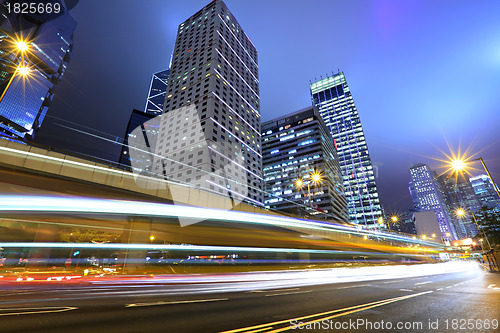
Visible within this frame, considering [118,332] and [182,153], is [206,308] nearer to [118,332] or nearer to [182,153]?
[118,332]

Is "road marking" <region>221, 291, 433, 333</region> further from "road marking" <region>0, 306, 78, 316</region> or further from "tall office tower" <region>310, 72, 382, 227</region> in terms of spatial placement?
"tall office tower" <region>310, 72, 382, 227</region>

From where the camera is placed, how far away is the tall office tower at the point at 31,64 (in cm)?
11065

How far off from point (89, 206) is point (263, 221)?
51.2 feet

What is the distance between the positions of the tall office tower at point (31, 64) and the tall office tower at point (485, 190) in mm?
303756

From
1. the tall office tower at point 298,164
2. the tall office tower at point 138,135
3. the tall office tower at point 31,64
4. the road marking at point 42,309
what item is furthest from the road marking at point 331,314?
the tall office tower at point 138,135

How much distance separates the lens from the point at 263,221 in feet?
75.6

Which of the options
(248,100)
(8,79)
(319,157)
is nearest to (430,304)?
(248,100)

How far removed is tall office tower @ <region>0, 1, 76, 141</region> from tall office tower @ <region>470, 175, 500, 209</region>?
997ft

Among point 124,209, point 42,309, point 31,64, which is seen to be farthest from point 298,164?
point 31,64

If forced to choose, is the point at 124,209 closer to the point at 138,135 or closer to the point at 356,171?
the point at 138,135

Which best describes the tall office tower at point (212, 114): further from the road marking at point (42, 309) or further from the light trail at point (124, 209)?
the road marking at point (42, 309)

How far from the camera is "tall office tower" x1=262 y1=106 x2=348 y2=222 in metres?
118

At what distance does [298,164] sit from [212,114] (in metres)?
66.4

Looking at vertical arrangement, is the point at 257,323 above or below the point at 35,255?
below
